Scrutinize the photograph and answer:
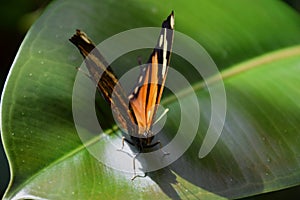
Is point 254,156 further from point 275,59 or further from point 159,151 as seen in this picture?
point 275,59

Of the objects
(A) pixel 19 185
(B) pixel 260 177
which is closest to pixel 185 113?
(B) pixel 260 177
